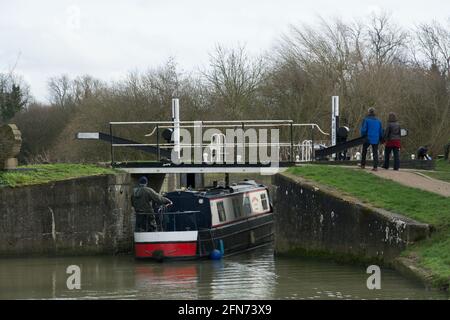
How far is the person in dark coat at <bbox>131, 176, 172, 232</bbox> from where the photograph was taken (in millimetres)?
22359

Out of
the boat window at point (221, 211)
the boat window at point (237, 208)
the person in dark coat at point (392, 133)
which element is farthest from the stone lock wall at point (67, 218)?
the person in dark coat at point (392, 133)

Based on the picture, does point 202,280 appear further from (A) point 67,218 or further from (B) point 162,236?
(A) point 67,218

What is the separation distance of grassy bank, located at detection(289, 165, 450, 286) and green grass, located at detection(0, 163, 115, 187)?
5.35m

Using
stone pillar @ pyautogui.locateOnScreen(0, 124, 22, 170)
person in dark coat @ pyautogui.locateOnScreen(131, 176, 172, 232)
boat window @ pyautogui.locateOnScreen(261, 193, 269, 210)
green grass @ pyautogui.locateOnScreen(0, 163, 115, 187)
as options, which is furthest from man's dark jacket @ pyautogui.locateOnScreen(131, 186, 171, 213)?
boat window @ pyautogui.locateOnScreen(261, 193, 269, 210)

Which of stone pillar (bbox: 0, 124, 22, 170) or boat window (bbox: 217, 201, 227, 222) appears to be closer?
stone pillar (bbox: 0, 124, 22, 170)

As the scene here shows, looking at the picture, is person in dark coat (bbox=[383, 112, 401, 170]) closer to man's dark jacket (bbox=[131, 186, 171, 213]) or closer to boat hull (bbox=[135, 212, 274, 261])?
boat hull (bbox=[135, 212, 274, 261])

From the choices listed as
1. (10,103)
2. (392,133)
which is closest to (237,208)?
(392,133)

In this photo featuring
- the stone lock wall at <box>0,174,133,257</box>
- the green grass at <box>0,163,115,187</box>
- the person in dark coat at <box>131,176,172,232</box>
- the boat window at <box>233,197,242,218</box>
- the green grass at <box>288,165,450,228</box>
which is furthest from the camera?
the boat window at <box>233,197,242,218</box>

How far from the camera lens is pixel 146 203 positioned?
2245cm

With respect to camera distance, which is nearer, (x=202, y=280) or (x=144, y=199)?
(x=202, y=280)

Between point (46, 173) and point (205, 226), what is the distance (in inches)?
172

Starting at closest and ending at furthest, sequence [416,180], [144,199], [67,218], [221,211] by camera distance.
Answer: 1. [416,180]
2. [144,199]
3. [67,218]
4. [221,211]

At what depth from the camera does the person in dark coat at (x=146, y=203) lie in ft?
73.4
